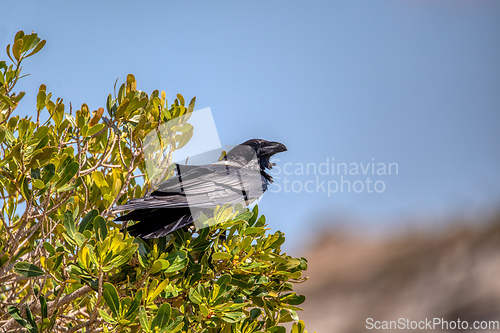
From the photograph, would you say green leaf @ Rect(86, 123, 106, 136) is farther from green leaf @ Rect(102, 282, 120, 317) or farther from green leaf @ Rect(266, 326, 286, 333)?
green leaf @ Rect(266, 326, 286, 333)

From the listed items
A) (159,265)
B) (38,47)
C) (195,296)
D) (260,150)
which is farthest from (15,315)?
(260,150)

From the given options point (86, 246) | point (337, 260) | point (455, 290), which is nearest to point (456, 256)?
point (455, 290)

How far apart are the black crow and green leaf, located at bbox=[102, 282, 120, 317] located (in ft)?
1.52

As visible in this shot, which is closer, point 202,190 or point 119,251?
point 119,251

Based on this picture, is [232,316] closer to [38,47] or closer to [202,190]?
[202,190]

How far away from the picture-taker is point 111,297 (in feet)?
6.77

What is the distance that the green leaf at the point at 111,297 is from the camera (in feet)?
6.75

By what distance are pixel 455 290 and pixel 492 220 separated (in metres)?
5.37

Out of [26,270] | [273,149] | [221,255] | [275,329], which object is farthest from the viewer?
[273,149]

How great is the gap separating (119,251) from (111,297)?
21cm

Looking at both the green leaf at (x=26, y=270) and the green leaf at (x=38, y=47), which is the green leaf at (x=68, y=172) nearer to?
the green leaf at (x=26, y=270)

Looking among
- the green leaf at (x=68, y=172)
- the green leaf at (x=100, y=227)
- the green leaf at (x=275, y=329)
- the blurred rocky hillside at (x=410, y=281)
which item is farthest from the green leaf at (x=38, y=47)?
the blurred rocky hillside at (x=410, y=281)

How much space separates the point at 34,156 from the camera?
254 cm

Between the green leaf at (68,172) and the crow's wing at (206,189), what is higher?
the crow's wing at (206,189)
